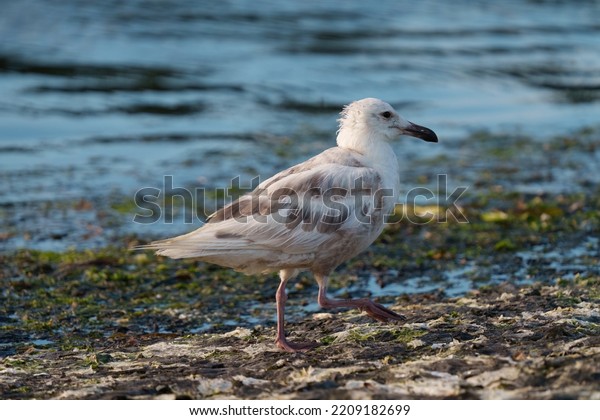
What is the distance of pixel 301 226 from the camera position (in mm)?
6641

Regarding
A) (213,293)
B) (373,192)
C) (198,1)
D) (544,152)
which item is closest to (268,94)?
(544,152)

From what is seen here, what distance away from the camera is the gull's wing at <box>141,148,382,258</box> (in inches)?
258

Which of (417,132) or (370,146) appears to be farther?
(417,132)

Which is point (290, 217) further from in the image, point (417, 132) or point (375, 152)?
point (417, 132)

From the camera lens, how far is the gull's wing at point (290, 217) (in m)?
6.55

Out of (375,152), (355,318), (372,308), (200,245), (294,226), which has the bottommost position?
(355,318)

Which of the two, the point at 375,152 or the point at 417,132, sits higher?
the point at 417,132

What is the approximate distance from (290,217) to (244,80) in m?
10.9

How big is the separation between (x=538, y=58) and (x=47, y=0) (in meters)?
10.5

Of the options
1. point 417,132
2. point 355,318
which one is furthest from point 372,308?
point 417,132

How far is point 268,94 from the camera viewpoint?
651 inches

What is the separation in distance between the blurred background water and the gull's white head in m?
3.74

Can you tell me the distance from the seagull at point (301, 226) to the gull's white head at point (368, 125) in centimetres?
39

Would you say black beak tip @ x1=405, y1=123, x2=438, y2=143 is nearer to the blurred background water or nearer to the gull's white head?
the gull's white head
